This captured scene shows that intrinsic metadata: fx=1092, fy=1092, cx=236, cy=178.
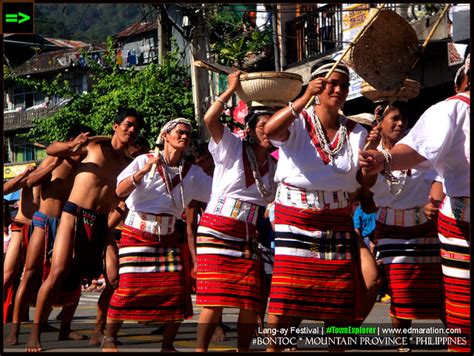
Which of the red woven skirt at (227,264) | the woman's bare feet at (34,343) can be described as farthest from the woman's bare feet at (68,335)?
the red woven skirt at (227,264)

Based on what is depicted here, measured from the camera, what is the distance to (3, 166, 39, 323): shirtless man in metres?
11.4

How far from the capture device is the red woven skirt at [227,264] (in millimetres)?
7965

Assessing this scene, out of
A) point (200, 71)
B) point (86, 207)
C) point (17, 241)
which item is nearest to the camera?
point (86, 207)

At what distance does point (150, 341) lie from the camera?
1031 cm

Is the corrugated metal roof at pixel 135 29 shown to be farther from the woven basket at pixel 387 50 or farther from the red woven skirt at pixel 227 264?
the woven basket at pixel 387 50

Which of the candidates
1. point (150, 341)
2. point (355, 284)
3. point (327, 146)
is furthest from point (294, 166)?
point (150, 341)

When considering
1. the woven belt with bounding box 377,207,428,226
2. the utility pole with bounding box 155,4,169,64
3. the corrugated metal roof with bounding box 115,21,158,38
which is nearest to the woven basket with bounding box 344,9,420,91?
the woven belt with bounding box 377,207,428,226

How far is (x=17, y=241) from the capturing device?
11.7 metres

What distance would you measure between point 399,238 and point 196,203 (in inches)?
77.2

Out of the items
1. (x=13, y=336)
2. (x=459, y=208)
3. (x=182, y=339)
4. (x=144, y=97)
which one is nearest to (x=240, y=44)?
(x=144, y=97)

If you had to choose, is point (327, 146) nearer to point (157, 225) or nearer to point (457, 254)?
point (457, 254)

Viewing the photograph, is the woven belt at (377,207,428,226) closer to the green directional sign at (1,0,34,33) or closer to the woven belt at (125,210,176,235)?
the woven belt at (125,210,176,235)

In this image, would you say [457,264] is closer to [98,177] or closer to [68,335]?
[98,177]

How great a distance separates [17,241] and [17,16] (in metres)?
5.16
